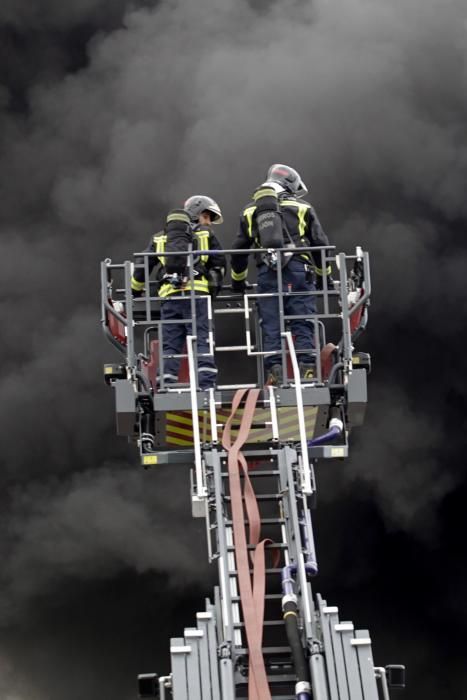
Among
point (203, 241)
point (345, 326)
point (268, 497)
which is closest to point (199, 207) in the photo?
point (203, 241)

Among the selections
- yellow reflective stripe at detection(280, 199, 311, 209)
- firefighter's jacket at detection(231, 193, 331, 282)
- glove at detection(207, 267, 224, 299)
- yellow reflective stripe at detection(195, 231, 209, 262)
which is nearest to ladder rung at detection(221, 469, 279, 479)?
glove at detection(207, 267, 224, 299)

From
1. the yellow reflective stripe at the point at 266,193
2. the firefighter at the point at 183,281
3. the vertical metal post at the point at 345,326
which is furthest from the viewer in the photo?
the yellow reflective stripe at the point at 266,193

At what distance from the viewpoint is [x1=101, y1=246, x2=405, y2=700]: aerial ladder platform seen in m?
12.0

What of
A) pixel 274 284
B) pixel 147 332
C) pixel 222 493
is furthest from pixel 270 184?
pixel 222 493

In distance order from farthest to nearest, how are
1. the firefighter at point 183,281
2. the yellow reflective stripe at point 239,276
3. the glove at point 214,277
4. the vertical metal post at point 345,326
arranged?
the yellow reflective stripe at point 239,276 → the glove at point 214,277 → the firefighter at point 183,281 → the vertical metal post at point 345,326

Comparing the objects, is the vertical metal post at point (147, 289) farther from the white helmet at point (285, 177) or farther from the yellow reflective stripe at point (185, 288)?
the white helmet at point (285, 177)

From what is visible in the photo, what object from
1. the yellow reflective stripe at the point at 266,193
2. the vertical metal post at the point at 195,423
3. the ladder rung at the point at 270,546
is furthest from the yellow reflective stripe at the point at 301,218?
the ladder rung at the point at 270,546

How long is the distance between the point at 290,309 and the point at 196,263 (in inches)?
43.2

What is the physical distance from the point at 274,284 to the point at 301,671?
4.91 meters

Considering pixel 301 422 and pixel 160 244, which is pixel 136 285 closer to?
pixel 160 244

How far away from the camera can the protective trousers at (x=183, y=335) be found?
50.3ft

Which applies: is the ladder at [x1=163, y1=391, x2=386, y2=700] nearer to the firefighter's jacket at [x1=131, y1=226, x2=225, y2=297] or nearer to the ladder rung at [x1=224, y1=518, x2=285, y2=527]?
the ladder rung at [x1=224, y1=518, x2=285, y2=527]


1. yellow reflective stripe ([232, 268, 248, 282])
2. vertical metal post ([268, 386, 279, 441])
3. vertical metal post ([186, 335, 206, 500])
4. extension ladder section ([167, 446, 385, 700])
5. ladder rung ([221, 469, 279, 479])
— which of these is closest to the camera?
extension ladder section ([167, 446, 385, 700])

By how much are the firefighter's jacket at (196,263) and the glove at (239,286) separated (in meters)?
0.74
